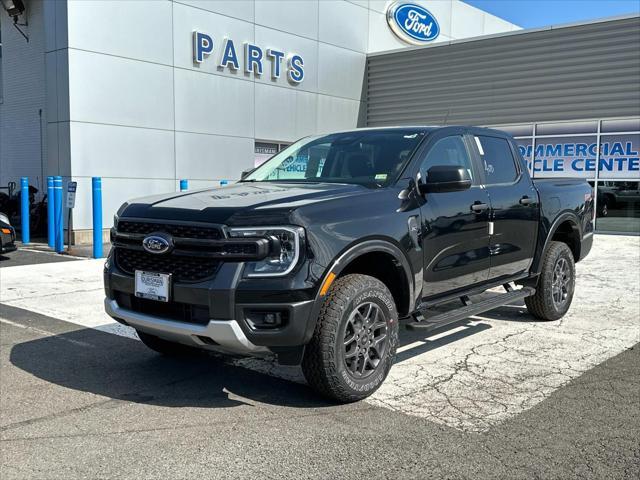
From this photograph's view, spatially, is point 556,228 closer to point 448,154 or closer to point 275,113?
point 448,154

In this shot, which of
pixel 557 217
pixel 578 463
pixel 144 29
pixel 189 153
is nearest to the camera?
pixel 578 463

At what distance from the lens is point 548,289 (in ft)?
21.1

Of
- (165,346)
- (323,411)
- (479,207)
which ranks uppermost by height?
(479,207)

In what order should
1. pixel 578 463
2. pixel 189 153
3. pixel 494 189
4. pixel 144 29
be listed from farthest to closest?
pixel 189 153 < pixel 144 29 < pixel 494 189 < pixel 578 463

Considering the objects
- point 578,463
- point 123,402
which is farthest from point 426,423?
point 123,402

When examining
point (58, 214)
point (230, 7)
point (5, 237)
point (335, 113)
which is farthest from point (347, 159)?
point (335, 113)

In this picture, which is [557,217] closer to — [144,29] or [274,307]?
[274,307]

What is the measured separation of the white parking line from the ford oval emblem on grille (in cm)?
144

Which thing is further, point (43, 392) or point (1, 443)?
point (43, 392)

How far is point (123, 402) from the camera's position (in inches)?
165

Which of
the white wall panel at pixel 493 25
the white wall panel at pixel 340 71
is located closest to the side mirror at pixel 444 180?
the white wall panel at pixel 340 71

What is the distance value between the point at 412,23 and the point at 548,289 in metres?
18.8

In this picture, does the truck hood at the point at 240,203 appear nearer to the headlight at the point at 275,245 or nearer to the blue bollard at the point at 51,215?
the headlight at the point at 275,245

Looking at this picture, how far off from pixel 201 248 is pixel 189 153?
12550 mm
